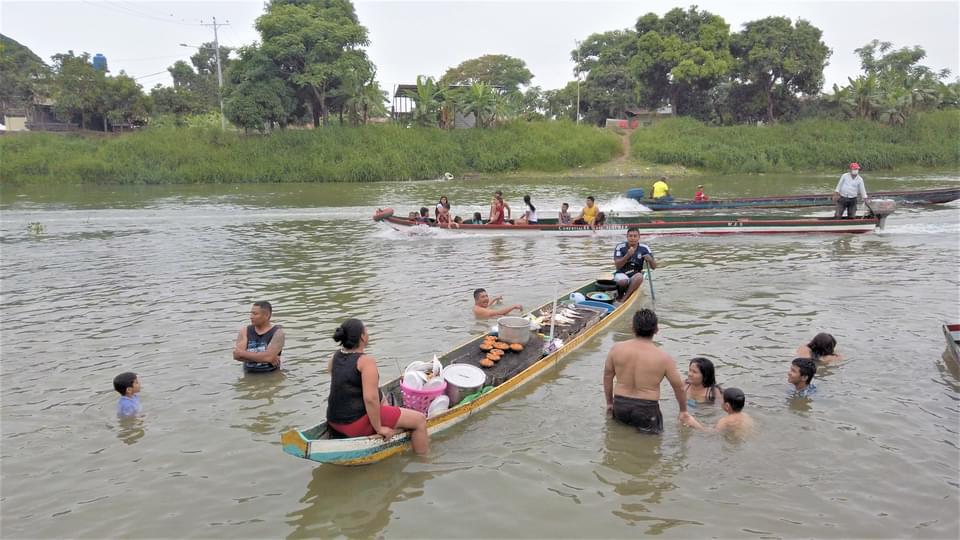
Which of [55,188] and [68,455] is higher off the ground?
[55,188]

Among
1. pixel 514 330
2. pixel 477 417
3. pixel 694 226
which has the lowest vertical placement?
pixel 477 417

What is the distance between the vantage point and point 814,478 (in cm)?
538

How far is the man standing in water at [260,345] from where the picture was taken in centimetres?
747

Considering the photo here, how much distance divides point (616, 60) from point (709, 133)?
1099 centimetres

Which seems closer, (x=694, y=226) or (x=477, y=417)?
(x=477, y=417)

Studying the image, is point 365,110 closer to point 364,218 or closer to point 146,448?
point 364,218

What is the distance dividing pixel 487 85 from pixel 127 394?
44279 millimetres

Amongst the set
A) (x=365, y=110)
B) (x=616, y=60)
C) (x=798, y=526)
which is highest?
(x=616, y=60)

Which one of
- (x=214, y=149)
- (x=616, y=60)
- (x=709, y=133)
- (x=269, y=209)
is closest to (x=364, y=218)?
(x=269, y=209)

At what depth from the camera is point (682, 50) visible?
47781 millimetres

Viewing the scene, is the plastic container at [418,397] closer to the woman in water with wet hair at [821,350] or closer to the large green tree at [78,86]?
the woman in water with wet hair at [821,350]

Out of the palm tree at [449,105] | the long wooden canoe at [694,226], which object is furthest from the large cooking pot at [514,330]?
the palm tree at [449,105]

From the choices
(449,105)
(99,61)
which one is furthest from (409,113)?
(99,61)

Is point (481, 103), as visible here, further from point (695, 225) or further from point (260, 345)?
point (260, 345)
